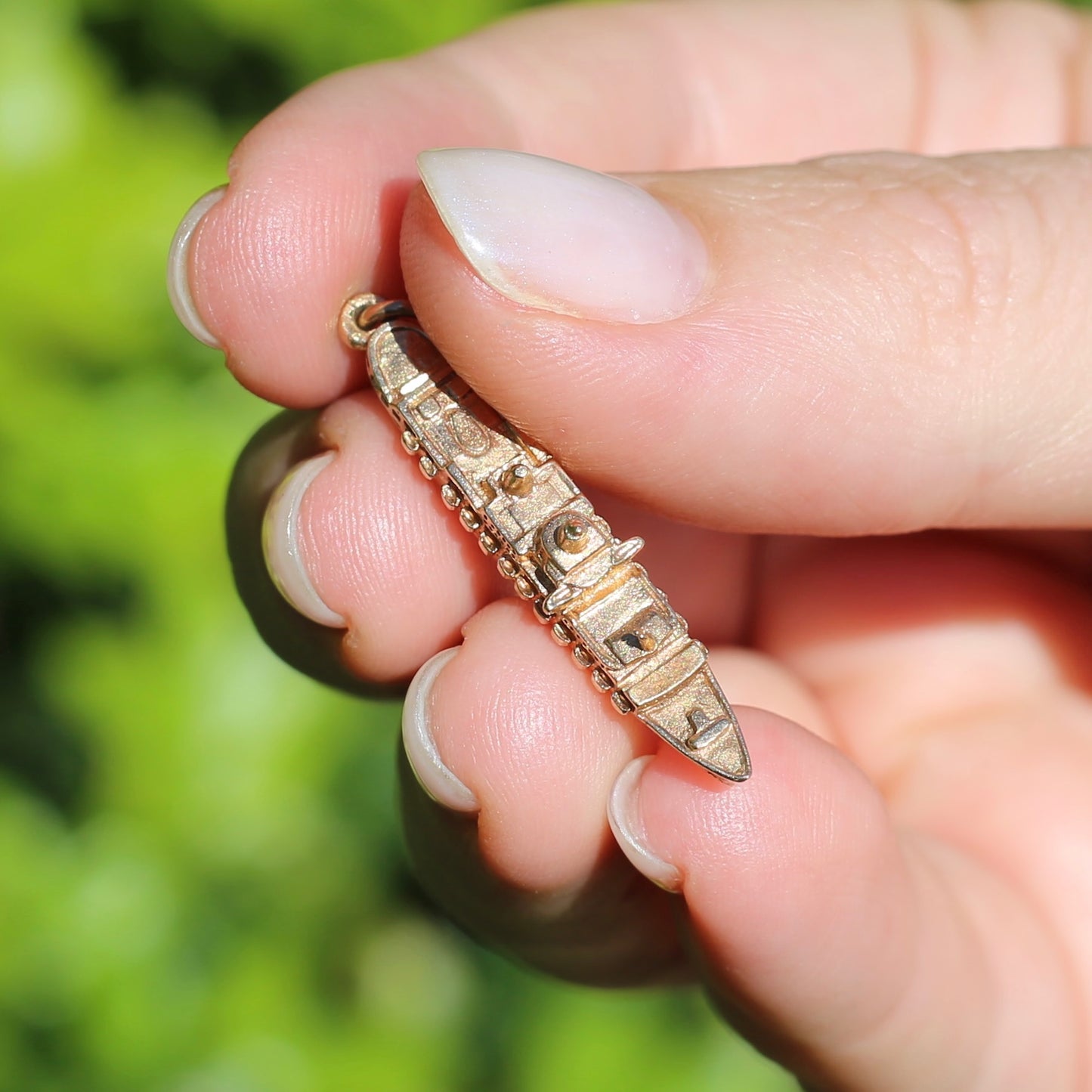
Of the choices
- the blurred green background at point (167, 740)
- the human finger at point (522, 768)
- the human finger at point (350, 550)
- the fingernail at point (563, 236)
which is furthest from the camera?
the blurred green background at point (167, 740)

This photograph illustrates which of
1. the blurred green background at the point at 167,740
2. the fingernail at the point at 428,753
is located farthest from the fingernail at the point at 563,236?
the blurred green background at the point at 167,740

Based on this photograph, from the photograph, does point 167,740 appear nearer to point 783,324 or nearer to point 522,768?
point 522,768

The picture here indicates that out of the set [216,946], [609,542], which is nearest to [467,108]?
[609,542]

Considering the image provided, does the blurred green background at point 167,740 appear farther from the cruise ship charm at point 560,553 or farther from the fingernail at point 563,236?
the fingernail at point 563,236

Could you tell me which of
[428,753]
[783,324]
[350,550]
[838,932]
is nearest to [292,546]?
[350,550]

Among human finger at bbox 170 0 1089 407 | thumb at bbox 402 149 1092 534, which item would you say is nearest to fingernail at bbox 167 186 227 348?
human finger at bbox 170 0 1089 407

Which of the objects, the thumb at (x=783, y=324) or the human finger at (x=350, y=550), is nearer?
the thumb at (x=783, y=324)

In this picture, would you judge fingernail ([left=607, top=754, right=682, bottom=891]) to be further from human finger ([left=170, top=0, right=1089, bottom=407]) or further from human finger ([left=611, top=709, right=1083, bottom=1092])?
human finger ([left=170, top=0, right=1089, bottom=407])

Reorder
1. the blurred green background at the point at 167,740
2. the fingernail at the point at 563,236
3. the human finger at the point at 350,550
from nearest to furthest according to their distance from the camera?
1. the fingernail at the point at 563,236
2. the human finger at the point at 350,550
3. the blurred green background at the point at 167,740
